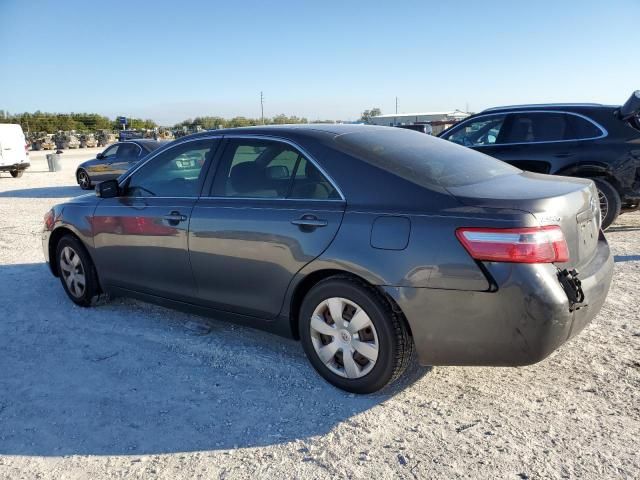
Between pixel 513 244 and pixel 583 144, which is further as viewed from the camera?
pixel 583 144

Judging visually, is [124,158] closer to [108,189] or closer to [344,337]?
[108,189]

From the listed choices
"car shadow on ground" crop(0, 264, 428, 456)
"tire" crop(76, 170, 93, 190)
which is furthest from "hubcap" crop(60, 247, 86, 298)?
"tire" crop(76, 170, 93, 190)

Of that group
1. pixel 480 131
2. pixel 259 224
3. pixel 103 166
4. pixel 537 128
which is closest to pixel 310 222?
pixel 259 224

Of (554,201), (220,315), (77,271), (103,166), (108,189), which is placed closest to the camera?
(554,201)

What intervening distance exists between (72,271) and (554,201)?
4.26 meters

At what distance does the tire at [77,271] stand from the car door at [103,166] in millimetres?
10438

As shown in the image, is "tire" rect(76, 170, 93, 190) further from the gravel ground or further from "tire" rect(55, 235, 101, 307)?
the gravel ground

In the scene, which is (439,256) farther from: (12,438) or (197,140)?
(12,438)

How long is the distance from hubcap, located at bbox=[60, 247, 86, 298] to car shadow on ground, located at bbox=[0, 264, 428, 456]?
266 millimetres

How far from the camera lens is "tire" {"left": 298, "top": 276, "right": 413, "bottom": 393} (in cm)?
310

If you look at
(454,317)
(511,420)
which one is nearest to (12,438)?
(454,317)

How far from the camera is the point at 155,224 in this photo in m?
4.25

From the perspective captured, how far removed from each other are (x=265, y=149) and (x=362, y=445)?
208 cm

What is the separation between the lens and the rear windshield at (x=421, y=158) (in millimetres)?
3211
